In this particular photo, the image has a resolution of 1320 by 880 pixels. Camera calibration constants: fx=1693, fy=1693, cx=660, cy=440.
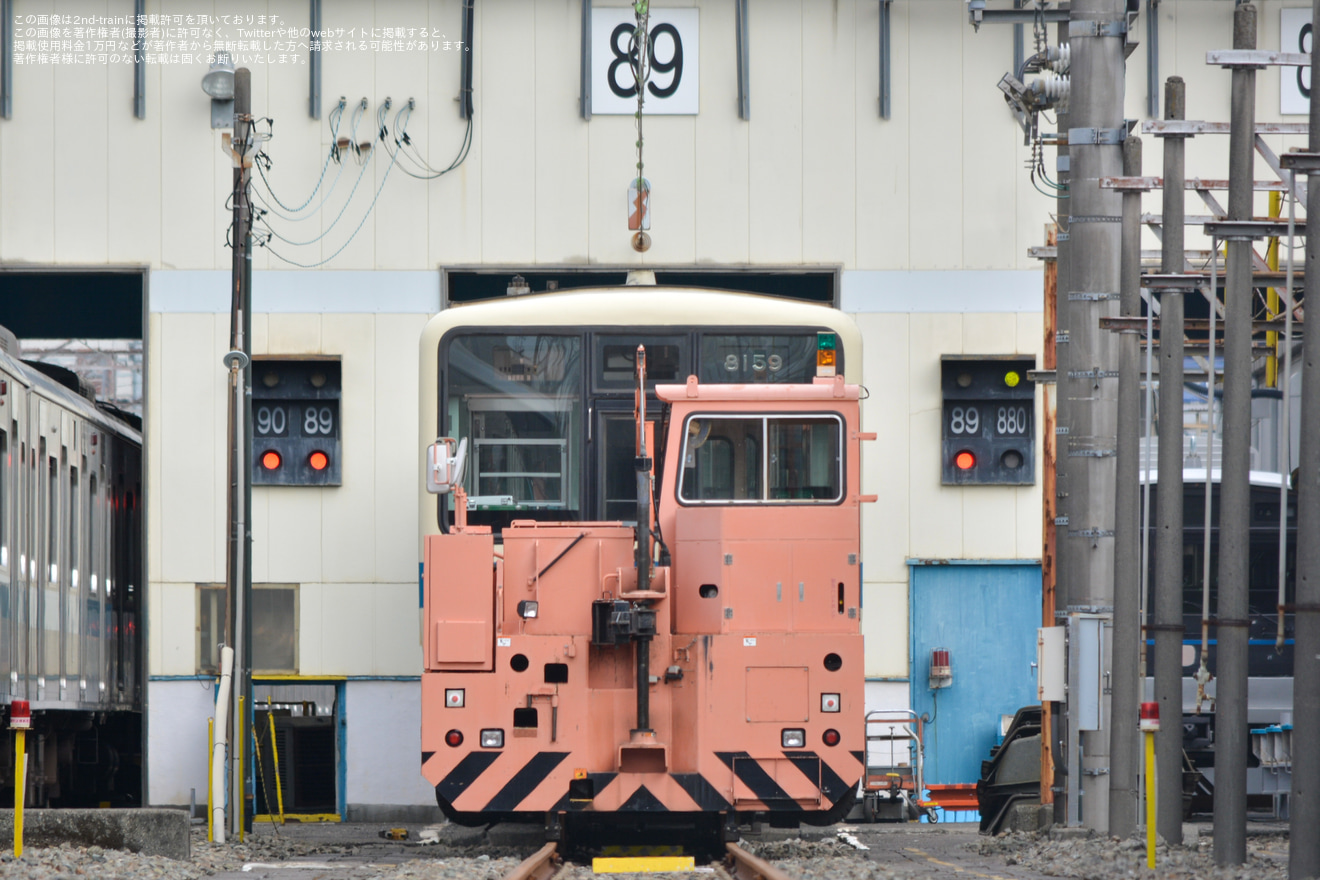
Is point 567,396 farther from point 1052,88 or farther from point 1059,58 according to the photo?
point 1059,58

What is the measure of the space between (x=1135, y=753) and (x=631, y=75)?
32.0 feet

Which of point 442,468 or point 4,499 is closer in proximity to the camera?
point 442,468

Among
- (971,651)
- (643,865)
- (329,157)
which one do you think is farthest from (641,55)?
(643,865)

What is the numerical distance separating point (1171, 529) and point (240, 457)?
7.69 m

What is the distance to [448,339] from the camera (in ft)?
43.5

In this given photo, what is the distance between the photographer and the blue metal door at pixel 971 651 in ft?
58.3

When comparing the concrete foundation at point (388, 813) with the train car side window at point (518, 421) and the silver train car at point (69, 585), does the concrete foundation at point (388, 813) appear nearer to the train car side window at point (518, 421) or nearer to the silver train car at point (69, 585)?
the silver train car at point (69, 585)

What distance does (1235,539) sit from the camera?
31.2 feet

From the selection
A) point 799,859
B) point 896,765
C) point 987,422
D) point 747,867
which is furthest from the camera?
point 987,422

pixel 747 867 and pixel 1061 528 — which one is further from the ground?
pixel 1061 528

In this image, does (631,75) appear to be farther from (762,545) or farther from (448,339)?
(762,545)

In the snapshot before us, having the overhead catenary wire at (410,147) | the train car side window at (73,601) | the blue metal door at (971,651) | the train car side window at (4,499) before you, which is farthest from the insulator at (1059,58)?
the train car side window at (73,601)

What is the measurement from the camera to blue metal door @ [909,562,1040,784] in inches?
700

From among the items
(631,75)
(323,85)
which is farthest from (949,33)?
(323,85)
